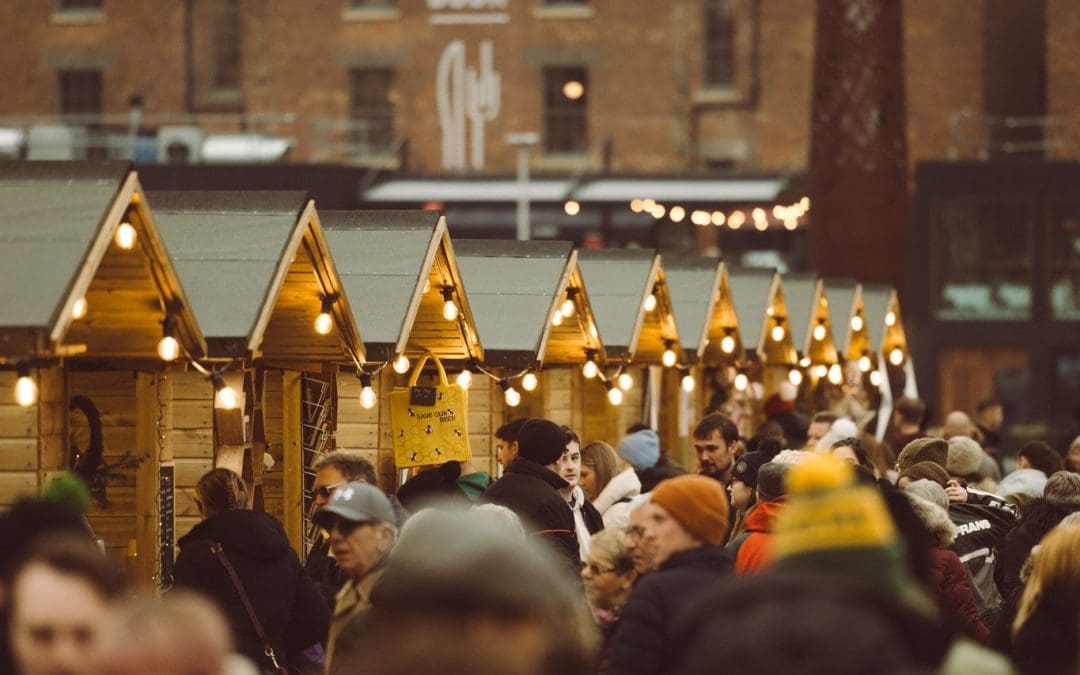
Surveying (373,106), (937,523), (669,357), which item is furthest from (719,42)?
(937,523)

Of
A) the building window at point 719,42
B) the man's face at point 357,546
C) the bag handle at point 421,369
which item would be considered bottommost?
the man's face at point 357,546

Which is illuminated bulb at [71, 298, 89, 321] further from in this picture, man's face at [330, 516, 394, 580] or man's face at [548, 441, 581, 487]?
man's face at [548, 441, 581, 487]

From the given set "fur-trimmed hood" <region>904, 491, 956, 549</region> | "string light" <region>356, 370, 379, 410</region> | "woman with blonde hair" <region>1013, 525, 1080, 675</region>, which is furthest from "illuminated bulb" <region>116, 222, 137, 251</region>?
"woman with blonde hair" <region>1013, 525, 1080, 675</region>

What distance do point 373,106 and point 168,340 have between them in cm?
3867

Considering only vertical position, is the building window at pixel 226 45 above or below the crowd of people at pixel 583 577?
above

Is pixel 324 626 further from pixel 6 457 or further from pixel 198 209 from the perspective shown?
pixel 198 209

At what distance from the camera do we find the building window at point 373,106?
154 ft

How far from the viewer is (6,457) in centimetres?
898

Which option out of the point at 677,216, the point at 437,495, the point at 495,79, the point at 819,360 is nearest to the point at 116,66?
the point at 495,79

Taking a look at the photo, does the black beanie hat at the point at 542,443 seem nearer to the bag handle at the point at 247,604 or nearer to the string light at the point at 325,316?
the string light at the point at 325,316

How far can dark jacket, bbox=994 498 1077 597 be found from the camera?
10500 millimetres

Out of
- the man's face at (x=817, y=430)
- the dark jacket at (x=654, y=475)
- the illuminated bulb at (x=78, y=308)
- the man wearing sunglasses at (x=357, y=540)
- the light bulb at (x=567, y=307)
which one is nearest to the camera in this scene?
the man wearing sunglasses at (x=357, y=540)

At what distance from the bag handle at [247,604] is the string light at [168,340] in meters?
0.90

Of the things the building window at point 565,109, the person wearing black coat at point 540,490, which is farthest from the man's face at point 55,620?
the building window at point 565,109
